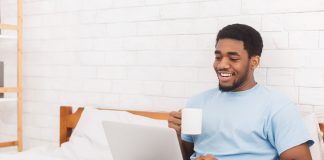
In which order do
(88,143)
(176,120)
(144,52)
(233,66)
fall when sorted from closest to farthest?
1. (176,120)
2. (233,66)
3. (88,143)
4. (144,52)

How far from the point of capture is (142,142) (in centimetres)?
152

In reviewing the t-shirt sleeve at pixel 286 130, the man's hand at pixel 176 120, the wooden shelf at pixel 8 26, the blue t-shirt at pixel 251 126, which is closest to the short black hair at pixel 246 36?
the blue t-shirt at pixel 251 126

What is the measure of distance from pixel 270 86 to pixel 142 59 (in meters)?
0.80

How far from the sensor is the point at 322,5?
2021 millimetres

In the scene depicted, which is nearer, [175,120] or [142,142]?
[142,142]

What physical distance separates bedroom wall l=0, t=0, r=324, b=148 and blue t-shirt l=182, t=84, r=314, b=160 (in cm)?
40

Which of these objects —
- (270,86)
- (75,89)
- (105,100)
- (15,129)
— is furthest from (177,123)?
(15,129)

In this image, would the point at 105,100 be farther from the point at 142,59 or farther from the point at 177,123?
the point at 177,123

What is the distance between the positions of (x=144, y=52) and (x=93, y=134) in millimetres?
567

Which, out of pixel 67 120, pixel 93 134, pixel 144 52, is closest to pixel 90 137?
pixel 93 134

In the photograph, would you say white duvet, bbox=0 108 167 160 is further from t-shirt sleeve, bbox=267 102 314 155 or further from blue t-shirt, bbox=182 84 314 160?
t-shirt sleeve, bbox=267 102 314 155

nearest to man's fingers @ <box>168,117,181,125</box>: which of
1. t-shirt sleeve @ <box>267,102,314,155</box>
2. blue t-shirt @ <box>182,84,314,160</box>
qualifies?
blue t-shirt @ <box>182,84,314,160</box>

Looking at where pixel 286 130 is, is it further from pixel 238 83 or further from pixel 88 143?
pixel 88 143

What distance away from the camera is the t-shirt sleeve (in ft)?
5.35
